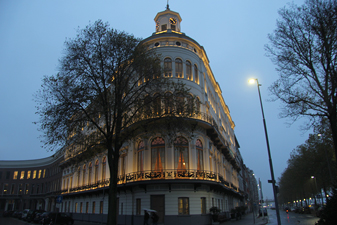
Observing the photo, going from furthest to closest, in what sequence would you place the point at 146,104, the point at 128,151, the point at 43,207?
the point at 43,207
the point at 128,151
the point at 146,104

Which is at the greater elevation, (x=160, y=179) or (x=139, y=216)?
(x=160, y=179)

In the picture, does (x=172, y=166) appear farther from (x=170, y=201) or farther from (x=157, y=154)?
(x=170, y=201)

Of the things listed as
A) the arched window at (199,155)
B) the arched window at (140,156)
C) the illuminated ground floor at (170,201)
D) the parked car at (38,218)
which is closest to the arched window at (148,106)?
the arched window at (140,156)

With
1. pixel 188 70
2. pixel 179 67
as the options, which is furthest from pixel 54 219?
pixel 188 70

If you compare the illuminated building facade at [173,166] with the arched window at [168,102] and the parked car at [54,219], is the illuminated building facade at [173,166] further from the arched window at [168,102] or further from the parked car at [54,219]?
the parked car at [54,219]

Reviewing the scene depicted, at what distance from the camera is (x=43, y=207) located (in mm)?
66062

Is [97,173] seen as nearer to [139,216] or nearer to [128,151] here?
[128,151]

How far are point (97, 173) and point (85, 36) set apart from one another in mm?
21273

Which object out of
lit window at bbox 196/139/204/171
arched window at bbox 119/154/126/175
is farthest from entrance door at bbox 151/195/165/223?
arched window at bbox 119/154/126/175

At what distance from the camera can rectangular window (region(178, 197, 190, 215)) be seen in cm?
2212

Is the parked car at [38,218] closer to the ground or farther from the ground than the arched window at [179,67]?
closer to the ground

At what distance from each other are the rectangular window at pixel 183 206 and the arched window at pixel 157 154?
3.47 m

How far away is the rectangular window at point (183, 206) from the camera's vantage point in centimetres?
2212

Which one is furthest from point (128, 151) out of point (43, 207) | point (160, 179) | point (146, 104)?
point (43, 207)
